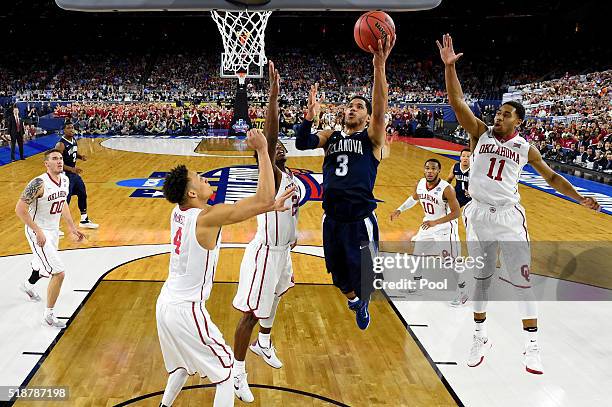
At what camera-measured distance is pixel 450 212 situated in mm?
6445

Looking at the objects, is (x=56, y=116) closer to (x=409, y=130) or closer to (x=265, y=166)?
(x=409, y=130)

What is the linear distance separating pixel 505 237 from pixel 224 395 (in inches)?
105

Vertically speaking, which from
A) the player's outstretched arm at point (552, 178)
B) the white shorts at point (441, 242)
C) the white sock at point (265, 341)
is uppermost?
the player's outstretched arm at point (552, 178)

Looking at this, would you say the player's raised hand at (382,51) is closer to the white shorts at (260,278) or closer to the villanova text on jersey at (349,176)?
the villanova text on jersey at (349,176)

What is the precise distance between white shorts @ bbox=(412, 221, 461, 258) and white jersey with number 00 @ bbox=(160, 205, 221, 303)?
364 cm

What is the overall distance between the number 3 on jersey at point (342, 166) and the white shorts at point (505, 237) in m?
1.46

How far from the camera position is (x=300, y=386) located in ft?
15.3

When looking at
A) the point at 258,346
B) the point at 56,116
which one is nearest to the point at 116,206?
the point at 258,346

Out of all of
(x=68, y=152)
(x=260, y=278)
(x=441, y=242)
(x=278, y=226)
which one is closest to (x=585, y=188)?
(x=441, y=242)

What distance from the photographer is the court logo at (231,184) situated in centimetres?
1239

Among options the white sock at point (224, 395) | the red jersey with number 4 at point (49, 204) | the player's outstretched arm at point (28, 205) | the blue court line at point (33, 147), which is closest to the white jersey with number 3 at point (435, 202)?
the white sock at point (224, 395)

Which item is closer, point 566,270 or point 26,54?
point 566,270

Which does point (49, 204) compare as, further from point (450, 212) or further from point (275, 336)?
point (450, 212)

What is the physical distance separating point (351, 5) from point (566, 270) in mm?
5216
